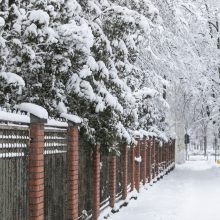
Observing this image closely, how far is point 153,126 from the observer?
26453 mm

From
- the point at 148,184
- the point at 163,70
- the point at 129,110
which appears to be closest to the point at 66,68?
the point at 129,110

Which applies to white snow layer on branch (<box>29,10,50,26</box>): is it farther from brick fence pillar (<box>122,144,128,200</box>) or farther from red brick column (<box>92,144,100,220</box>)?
Answer: brick fence pillar (<box>122,144,128,200</box>)

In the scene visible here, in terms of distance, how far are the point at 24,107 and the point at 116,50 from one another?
14.0 feet

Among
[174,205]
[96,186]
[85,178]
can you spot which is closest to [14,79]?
[85,178]

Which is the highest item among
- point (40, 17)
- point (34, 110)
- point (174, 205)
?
point (40, 17)

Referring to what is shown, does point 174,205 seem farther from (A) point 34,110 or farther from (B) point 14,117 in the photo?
(B) point 14,117

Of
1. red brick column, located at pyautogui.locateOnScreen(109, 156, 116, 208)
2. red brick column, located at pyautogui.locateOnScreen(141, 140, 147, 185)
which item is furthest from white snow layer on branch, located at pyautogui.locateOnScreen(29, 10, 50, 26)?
red brick column, located at pyautogui.locateOnScreen(141, 140, 147, 185)

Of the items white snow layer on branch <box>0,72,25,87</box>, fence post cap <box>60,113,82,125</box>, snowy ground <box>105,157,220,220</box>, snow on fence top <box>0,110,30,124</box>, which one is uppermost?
white snow layer on branch <box>0,72,25,87</box>

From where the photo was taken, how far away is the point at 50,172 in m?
8.09

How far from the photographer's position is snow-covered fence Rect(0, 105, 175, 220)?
6137 mm

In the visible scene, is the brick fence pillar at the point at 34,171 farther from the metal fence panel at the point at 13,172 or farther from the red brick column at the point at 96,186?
the red brick column at the point at 96,186

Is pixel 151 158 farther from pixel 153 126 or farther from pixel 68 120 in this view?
pixel 68 120

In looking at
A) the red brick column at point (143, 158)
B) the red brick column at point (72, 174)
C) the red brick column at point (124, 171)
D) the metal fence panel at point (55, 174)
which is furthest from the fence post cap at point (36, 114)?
the red brick column at point (143, 158)

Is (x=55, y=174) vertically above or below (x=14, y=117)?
below
